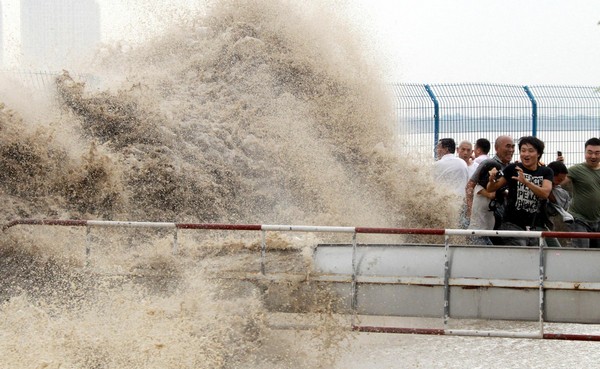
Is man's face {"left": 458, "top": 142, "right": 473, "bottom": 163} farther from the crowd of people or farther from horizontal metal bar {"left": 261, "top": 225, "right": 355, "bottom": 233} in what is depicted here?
horizontal metal bar {"left": 261, "top": 225, "right": 355, "bottom": 233}

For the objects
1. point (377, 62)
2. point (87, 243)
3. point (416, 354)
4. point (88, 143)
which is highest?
point (377, 62)

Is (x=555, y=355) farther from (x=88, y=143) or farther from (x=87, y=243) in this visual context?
(x=88, y=143)

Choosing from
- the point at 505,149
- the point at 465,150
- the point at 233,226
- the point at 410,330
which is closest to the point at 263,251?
the point at 233,226

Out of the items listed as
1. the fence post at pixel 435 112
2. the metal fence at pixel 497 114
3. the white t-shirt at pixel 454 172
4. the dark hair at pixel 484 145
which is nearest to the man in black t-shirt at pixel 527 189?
the white t-shirt at pixel 454 172

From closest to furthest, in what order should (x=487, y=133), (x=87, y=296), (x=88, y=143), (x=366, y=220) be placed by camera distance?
(x=87, y=296), (x=88, y=143), (x=366, y=220), (x=487, y=133)

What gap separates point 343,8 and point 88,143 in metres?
5.48

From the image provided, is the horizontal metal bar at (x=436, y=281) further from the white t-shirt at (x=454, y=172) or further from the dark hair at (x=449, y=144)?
the dark hair at (x=449, y=144)

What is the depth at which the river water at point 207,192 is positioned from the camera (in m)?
6.64

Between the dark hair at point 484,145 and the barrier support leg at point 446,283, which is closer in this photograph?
the barrier support leg at point 446,283

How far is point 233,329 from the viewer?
6.65 metres

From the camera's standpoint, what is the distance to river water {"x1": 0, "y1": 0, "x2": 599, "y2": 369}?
6637 mm

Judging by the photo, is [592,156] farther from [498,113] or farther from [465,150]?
[498,113]

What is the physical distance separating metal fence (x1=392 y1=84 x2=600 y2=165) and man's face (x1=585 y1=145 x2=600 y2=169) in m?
4.45

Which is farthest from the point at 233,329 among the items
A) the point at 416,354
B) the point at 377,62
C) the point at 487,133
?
the point at 487,133
